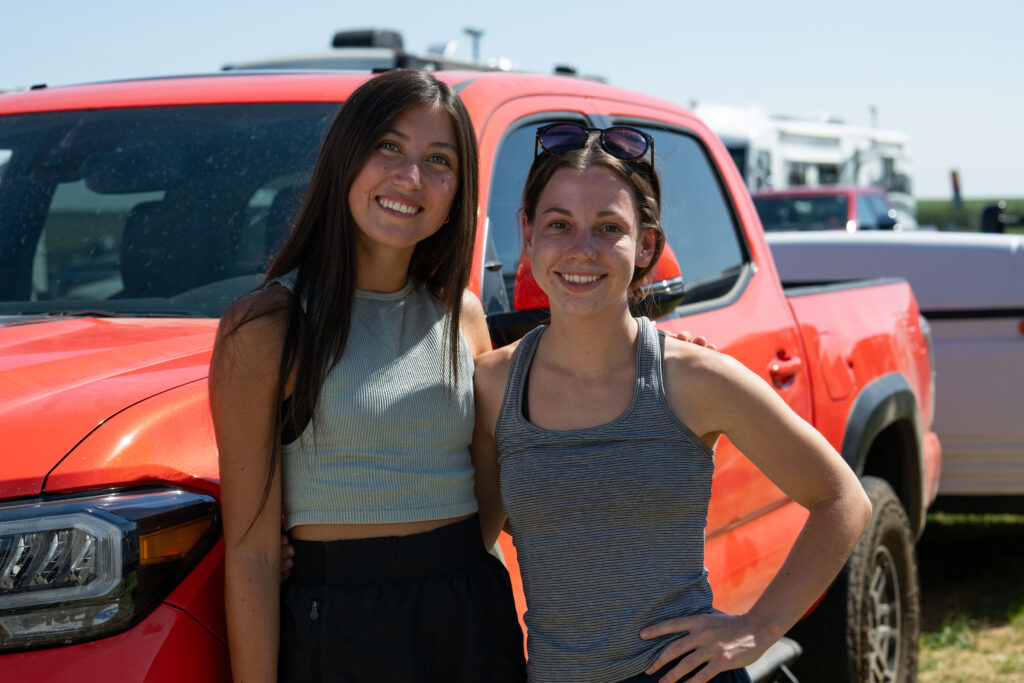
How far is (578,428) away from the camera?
1.97 metres

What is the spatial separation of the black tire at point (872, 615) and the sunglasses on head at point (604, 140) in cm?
175

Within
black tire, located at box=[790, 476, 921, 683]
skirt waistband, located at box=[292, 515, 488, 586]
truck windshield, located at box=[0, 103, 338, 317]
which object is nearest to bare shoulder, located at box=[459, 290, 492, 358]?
skirt waistband, located at box=[292, 515, 488, 586]

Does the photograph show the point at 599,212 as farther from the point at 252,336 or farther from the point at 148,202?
the point at 148,202

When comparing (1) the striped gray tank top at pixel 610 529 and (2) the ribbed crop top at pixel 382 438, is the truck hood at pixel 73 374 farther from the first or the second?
(1) the striped gray tank top at pixel 610 529

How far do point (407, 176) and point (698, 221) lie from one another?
189cm

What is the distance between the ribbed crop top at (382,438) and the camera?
1834 millimetres

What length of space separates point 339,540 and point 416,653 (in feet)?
0.67

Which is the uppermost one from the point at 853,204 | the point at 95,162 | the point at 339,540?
the point at 95,162

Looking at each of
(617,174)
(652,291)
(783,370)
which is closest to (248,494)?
(617,174)

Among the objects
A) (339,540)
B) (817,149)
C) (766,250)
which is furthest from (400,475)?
(817,149)

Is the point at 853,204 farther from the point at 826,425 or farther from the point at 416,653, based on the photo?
the point at 416,653

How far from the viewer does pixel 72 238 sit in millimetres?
2945

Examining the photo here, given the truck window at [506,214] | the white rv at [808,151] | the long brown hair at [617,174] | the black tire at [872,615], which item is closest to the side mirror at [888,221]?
the white rv at [808,151]

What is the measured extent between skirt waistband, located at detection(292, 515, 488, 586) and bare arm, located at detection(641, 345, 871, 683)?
44 cm
